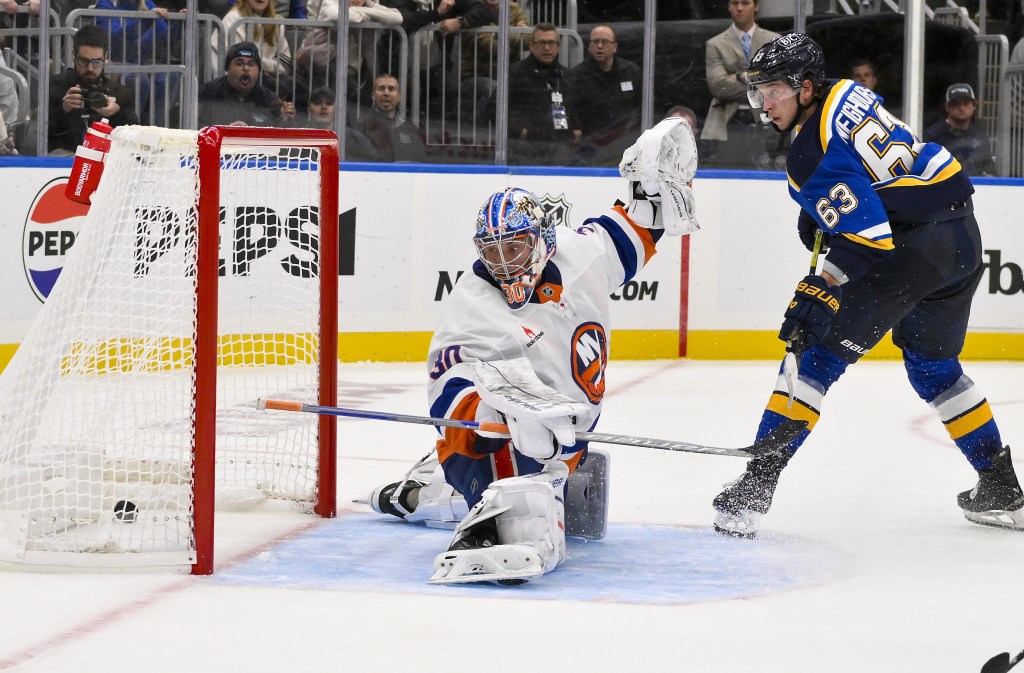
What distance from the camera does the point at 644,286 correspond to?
22.5 ft

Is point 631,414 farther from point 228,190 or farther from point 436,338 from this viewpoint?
point 436,338

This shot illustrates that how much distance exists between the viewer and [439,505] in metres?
3.36

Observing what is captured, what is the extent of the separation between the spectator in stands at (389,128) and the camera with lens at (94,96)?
1.13m

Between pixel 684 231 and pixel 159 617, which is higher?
pixel 684 231

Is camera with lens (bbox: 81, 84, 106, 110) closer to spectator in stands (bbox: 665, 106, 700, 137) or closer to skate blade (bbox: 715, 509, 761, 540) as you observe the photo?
spectator in stands (bbox: 665, 106, 700, 137)

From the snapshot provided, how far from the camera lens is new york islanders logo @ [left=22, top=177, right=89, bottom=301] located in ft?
18.2

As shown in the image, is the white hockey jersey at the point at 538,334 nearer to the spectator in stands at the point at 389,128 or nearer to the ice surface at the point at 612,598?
the ice surface at the point at 612,598

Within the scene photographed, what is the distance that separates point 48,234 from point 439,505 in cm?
281

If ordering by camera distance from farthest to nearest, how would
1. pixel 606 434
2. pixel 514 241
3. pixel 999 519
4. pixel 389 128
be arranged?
pixel 389 128 → pixel 999 519 → pixel 606 434 → pixel 514 241

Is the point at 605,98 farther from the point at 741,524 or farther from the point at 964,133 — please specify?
the point at 741,524

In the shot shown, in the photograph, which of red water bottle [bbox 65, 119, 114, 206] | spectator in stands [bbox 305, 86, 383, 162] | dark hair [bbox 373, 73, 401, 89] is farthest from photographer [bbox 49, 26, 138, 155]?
red water bottle [bbox 65, 119, 114, 206]

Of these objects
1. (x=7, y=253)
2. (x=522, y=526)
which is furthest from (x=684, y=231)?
(x=7, y=253)

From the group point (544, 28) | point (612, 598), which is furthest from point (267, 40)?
point (612, 598)

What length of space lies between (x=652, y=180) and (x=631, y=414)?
6.97 feet
